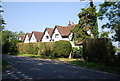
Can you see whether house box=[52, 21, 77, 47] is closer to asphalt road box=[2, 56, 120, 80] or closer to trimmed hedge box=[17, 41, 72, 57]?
trimmed hedge box=[17, 41, 72, 57]

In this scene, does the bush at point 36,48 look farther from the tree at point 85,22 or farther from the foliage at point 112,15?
the foliage at point 112,15

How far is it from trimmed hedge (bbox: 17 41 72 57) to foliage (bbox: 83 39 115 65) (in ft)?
25.3

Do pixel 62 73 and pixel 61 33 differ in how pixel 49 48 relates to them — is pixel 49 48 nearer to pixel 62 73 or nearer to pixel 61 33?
pixel 61 33

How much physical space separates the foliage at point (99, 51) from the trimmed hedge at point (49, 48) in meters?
7.71

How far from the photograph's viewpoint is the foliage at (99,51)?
1480 cm

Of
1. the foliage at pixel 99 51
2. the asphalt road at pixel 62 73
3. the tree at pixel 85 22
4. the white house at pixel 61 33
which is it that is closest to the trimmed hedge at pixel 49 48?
the tree at pixel 85 22

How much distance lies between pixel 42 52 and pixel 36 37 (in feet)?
67.3

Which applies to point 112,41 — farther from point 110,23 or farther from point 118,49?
point 110,23

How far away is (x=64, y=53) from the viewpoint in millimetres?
25516

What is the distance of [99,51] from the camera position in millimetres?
16172

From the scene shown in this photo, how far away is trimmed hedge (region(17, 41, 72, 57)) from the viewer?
84.2ft

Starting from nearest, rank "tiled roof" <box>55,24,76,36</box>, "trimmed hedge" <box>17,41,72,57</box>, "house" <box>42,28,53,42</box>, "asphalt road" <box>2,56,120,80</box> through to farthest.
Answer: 1. "asphalt road" <box>2,56,120,80</box>
2. "trimmed hedge" <box>17,41,72,57</box>
3. "tiled roof" <box>55,24,76,36</box>
4. "house" <box>42,28,53,42</box>

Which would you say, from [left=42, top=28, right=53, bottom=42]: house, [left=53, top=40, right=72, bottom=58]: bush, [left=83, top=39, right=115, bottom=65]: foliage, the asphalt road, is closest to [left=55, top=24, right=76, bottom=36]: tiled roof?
[left=42, top=28, right=53, bottom=42]: house

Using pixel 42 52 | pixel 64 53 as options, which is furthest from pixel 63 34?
pixel 64 53
